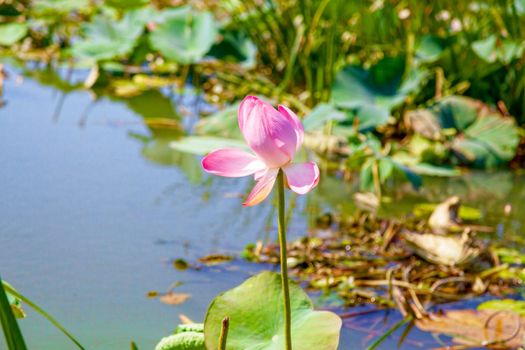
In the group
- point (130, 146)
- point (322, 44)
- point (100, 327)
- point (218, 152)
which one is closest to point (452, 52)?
point (322, 44)

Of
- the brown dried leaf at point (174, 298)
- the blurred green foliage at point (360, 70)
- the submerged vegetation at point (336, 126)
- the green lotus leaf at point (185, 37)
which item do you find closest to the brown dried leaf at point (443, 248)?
the submerged vegetation at point (336, 126)

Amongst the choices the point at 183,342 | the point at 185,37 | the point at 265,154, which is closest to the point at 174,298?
the point at 183,342

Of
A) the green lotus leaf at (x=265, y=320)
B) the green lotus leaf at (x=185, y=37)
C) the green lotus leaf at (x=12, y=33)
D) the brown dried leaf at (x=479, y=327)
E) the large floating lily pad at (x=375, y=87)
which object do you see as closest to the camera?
the green lotus leaf at (x=265, y=320)

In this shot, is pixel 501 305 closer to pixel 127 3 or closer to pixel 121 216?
pixel 121 216

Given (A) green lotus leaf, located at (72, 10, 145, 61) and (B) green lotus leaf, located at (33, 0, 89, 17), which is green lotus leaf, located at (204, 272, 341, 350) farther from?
(B) green lotus leaf, located at (33, 0, 89, 17)

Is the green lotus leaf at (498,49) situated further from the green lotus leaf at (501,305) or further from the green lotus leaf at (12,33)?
the green lotus leaf at (12,33)
